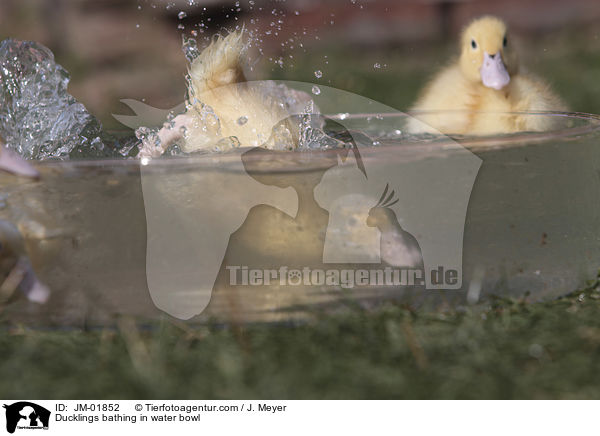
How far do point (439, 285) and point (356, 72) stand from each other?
1.87 m

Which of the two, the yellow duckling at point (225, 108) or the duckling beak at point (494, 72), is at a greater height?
the duckling beak at point (494, 72)

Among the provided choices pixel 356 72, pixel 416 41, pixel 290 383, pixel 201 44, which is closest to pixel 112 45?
pixel 356 72

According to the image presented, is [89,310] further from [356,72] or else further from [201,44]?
[356,72]

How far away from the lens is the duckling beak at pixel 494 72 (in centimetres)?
88

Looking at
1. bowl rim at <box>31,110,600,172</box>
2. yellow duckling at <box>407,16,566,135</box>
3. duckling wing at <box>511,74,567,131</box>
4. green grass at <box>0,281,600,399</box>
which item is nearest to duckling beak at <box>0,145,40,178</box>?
bowl rim at <box>31,110,600,172</box>

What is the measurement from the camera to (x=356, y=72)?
2.37m
